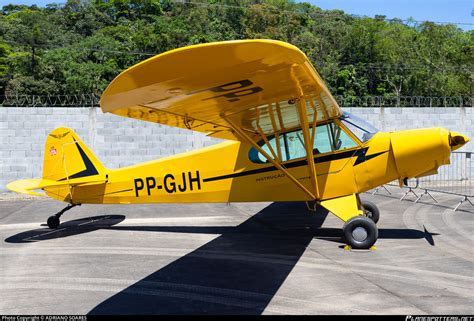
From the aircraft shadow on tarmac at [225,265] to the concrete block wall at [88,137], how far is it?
7459 millimetres

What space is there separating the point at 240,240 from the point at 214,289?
3.19 metres

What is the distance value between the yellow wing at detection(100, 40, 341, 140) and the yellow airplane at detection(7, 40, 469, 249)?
32mm

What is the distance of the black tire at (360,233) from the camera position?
812cm

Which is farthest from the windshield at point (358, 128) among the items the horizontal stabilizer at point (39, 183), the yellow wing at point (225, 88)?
the horizontal stabilizer at point (39, 183)

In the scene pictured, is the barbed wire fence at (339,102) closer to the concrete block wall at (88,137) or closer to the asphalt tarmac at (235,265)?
the concrete block wall at (88,137)

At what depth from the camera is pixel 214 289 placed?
241 inches

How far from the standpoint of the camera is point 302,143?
9.20m

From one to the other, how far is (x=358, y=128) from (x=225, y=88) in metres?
4.07

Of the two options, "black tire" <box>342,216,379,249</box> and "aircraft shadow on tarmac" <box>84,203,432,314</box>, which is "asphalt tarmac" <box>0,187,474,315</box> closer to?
"aircraft shadow on tarmac" <box>84,203,432,314</box>

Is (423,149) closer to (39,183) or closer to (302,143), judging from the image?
(302,143)

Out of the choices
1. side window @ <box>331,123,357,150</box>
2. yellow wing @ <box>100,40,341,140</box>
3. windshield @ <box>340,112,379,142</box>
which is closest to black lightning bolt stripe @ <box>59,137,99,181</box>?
yellow wing @ <box>100,40,341,140</box>


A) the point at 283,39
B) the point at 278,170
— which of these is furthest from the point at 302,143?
the point at 283,39

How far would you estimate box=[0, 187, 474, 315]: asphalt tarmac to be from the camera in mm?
5531

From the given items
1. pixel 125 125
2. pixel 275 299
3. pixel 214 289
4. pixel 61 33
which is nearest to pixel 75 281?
pixel 214 289
